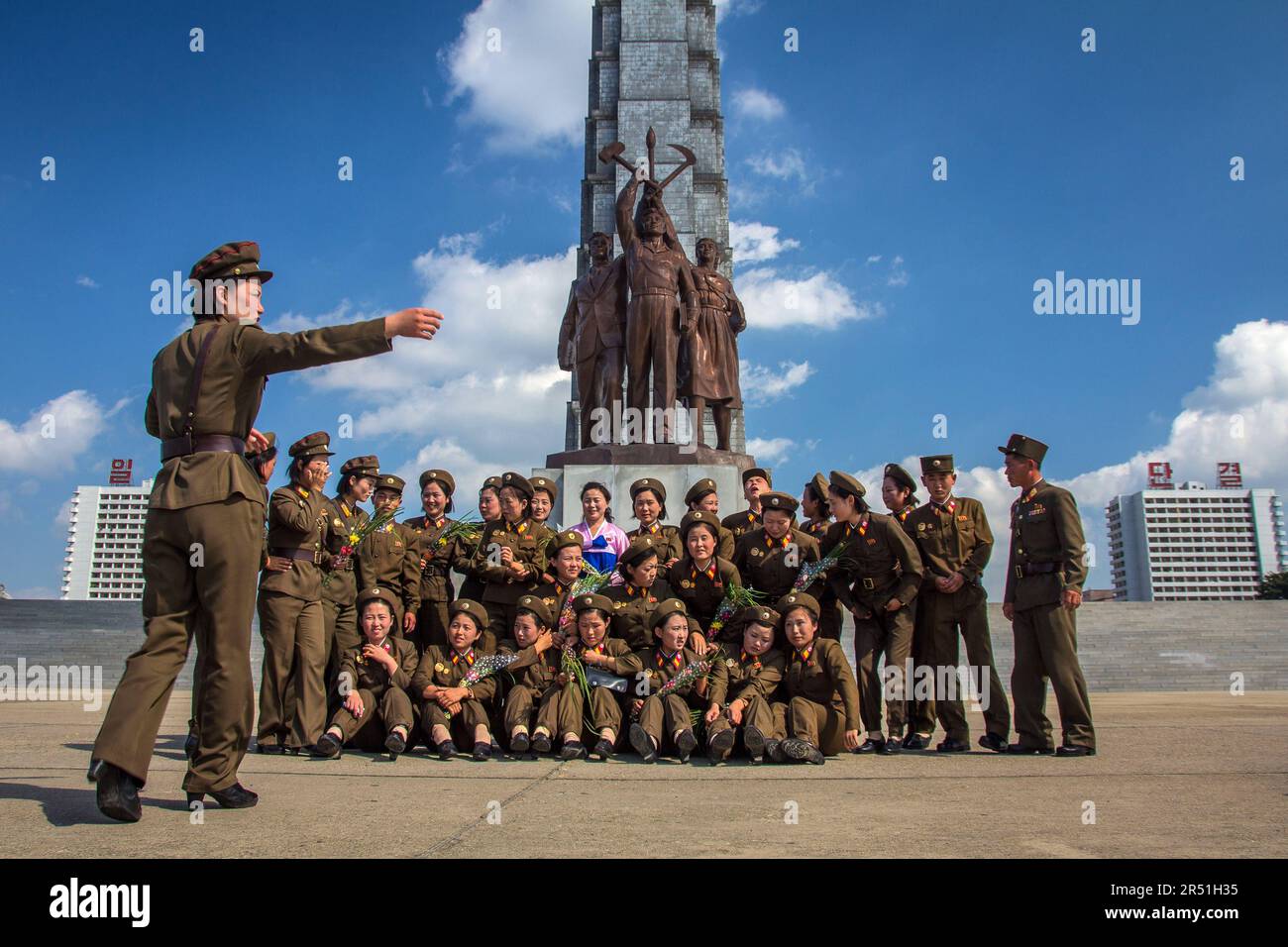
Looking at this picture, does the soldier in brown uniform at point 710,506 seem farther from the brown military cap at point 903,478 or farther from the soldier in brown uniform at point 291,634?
the soldier in brown uniform at point 291,634

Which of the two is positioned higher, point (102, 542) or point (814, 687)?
point (102, 542)

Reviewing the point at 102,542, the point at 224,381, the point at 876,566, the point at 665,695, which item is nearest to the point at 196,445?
the point at 224,381

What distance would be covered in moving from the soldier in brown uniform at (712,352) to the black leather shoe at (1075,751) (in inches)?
236

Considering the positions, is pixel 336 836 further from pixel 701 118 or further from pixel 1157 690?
pixel 701 118

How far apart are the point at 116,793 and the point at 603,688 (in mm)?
2774

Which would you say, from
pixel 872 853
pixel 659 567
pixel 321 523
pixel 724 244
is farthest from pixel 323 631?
pixel 724 244

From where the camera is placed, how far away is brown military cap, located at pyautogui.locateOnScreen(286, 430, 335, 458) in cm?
580

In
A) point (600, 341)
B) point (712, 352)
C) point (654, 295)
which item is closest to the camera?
point (654, 295)

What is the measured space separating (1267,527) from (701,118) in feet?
270

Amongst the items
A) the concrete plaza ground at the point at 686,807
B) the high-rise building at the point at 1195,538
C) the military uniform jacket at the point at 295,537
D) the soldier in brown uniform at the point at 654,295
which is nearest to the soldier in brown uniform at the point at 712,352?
the soldier in brown uniform at the point at 654,295

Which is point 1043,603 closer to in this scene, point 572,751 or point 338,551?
point 572,751

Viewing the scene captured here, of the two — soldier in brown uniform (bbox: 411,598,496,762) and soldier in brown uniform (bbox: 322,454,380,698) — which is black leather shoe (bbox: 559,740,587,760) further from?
soldier in brown uniform (bbox: 322,454,380,698)

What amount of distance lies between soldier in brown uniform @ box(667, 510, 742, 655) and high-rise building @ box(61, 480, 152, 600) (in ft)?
236

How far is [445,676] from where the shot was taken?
560cm
